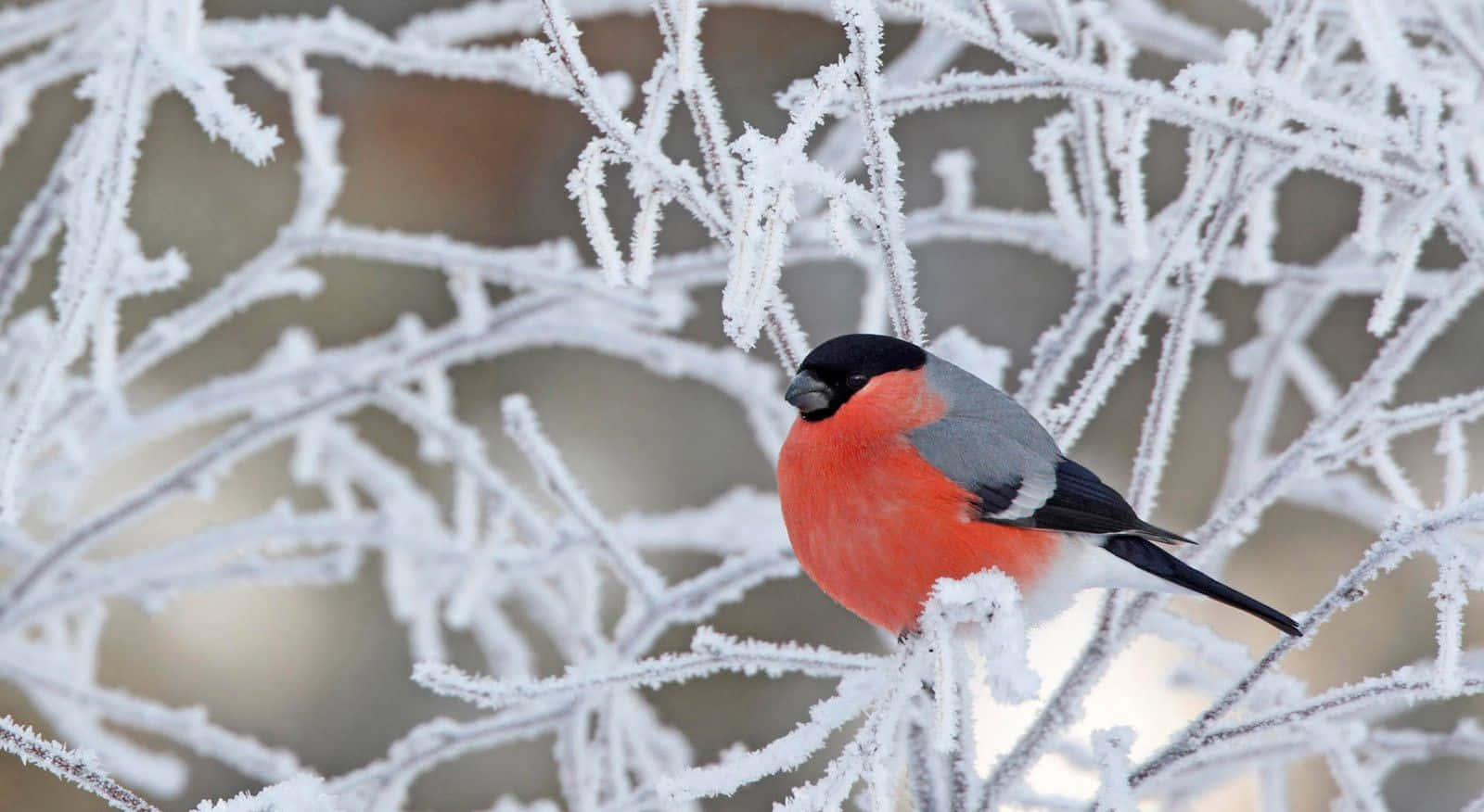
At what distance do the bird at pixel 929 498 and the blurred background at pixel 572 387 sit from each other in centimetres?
221

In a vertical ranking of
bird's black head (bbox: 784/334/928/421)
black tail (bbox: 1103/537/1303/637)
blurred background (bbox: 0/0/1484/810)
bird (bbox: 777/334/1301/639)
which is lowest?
black tail (bbox: 1103/537/1303/637)

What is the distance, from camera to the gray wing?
2.01 metres

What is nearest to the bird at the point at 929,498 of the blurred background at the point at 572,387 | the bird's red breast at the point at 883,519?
the bird's red breast at the point at 883,519

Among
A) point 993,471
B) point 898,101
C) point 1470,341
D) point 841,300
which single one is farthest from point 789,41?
point 898,101

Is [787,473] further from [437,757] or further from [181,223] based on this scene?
[181,223]

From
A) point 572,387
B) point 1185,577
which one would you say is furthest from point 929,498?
point 572,387

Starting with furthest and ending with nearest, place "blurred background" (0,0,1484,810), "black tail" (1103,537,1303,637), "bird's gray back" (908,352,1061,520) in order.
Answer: "blurred background" (0,0,1484,810) → "bird's gray back" (908,352,1061,520) → "black tail" (1103,537,1303,637)

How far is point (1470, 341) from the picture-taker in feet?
15.8

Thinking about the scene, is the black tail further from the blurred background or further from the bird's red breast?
the blurred background

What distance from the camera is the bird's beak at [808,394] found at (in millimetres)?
1928

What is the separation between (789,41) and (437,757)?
3917 mm

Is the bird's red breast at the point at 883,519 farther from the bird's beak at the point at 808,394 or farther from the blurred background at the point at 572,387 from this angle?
the blurred background at the point at 572,387

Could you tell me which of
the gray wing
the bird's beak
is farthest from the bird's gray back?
the bird's beak

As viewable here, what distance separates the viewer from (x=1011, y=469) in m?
2.05
